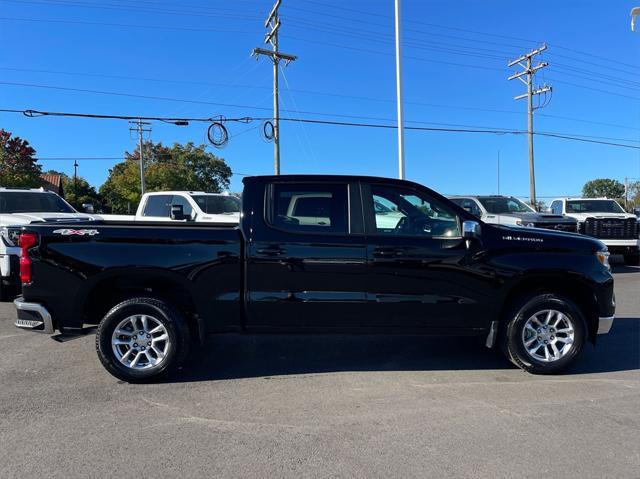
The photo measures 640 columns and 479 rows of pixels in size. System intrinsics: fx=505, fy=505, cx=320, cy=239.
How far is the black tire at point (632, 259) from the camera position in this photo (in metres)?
15.1

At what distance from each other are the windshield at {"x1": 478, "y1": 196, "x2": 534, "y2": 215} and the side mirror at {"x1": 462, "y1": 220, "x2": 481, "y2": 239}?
34.0ft

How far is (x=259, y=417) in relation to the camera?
403cm

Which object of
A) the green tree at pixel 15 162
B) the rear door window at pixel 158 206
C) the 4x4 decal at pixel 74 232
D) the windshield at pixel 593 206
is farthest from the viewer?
the green tree at pixel 15 162

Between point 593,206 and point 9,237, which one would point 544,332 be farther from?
point 593,206

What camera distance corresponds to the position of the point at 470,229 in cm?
472

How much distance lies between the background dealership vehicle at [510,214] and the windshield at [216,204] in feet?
20.8

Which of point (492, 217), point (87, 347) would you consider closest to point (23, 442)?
point (87, 347)

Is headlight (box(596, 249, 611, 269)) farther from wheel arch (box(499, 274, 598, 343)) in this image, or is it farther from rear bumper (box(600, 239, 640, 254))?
rear bumper (box(600, 239, 640, 254))

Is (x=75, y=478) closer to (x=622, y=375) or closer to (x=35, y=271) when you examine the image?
(x=35, y=271)

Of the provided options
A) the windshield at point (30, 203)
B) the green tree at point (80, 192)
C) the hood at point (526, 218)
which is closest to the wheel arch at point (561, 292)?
the hood at point (526, 218)

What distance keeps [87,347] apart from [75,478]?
3.18 metres

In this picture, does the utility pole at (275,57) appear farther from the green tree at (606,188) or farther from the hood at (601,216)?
the green tree at (606,188)

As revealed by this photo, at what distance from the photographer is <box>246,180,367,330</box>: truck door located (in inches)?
185

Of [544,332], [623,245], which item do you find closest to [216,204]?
[544,332]
